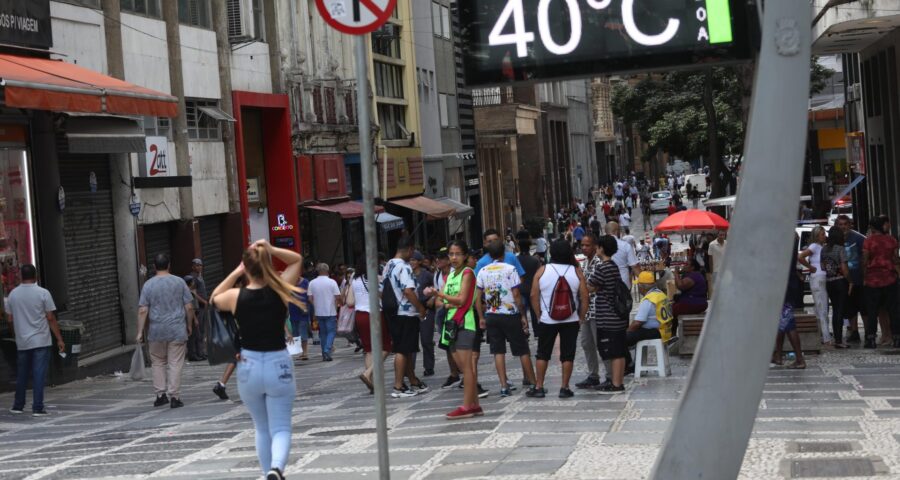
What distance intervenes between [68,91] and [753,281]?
39.9ft

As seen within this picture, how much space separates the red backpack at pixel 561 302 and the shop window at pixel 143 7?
12.8m

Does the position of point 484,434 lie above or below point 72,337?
below

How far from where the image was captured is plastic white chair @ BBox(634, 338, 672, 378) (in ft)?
51.3

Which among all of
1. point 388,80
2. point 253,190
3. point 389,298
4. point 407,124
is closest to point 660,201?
point 407,124

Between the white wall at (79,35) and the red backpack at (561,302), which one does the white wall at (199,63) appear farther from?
the red backpack at (561,302)

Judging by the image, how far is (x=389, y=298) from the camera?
614 inches

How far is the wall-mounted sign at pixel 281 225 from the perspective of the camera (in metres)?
33.2

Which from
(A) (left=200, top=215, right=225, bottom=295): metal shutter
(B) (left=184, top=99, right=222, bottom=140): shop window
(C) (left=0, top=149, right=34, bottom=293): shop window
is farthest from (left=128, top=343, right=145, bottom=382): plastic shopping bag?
(B) (left=184, top=99, right=222, bottom=140): shop window

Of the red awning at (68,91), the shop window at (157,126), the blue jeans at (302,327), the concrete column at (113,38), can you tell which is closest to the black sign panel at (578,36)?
the red awning at (68,91)

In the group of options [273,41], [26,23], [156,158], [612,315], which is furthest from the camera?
[273,41]

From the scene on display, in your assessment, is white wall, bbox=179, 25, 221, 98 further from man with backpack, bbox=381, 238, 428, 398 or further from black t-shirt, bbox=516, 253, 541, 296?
man with backpack, bbox=381, 238, 428, 398

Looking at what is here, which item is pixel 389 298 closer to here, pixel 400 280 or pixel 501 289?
pixel 400 280

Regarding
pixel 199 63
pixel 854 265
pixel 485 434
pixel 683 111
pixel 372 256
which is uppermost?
pixel 199 63

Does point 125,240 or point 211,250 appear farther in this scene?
point 211,250
